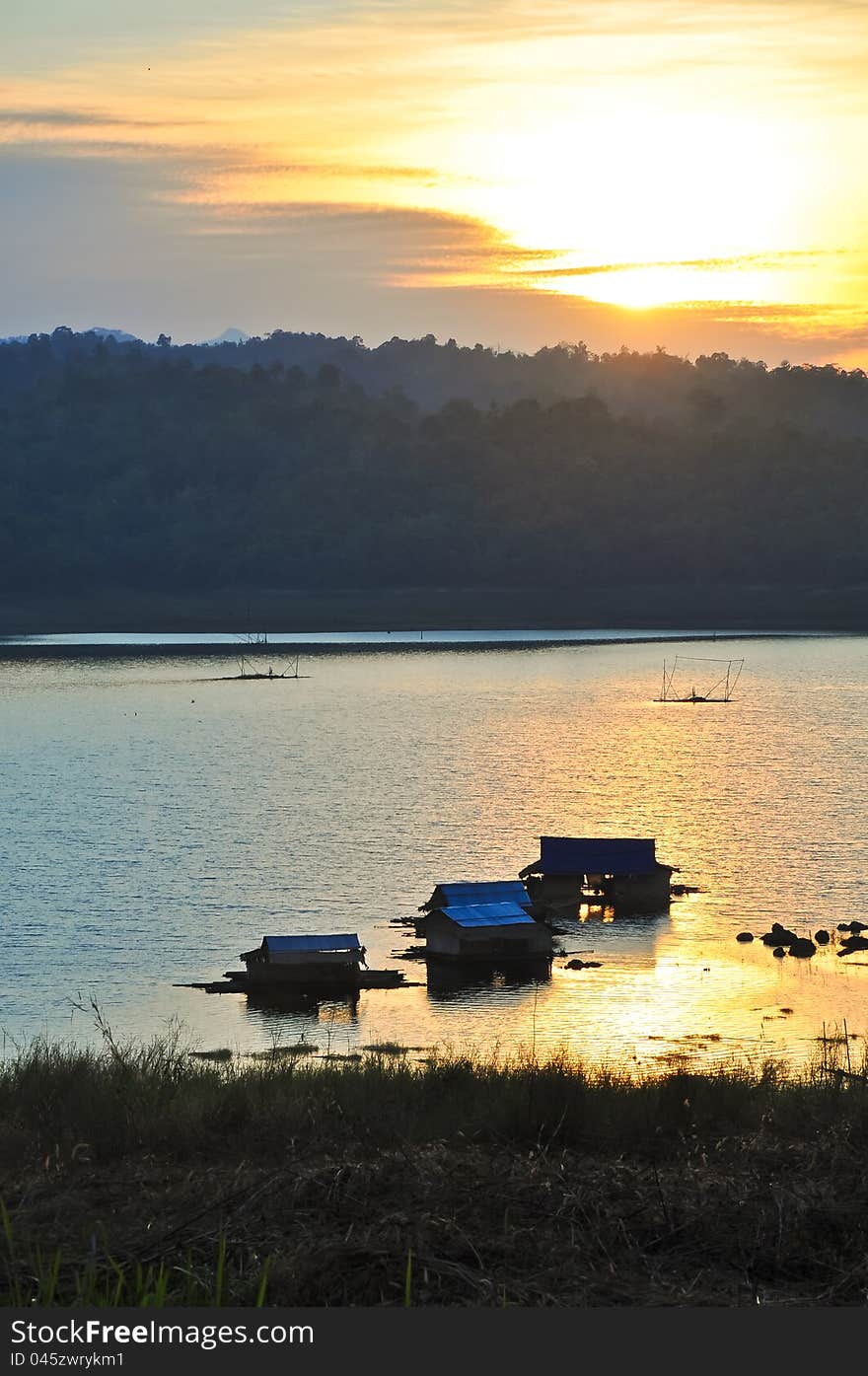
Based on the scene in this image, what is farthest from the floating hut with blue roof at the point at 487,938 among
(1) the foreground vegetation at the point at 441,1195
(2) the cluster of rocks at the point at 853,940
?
(1) the foreground vegetation at the point at 441,1195

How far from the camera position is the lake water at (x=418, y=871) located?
168 feet

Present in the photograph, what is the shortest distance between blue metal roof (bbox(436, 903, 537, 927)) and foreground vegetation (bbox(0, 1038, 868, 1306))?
1353 inches

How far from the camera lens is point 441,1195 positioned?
16656 millimetres

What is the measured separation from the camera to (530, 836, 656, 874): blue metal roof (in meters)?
72.4

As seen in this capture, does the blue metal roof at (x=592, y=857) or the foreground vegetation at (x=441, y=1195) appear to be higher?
the foreground vegetation at (x=441, y=1195)

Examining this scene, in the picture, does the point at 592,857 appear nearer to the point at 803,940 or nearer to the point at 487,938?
the point at 803,940

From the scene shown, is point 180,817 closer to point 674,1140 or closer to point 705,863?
point 705,863

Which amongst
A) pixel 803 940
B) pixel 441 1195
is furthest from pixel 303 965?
pixel 441 1195

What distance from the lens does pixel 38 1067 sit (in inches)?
1118

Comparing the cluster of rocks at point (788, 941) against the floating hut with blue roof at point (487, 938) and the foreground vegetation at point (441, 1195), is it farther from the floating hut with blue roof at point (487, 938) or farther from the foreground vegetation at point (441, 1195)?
the foreground vegetation at point (441, 1195)

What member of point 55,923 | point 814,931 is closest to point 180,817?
point 55,923

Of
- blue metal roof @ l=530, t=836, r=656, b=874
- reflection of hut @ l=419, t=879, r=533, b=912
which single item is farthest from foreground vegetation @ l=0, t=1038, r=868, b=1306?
blue metal roof @ l=530, t=836, r=656, b=874

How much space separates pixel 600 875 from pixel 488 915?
13880 millimetres

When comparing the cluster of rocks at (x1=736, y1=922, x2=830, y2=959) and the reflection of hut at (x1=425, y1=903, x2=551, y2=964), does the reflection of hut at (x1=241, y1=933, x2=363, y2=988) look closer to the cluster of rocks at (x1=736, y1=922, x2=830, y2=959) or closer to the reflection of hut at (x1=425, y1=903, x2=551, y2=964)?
the reflection of hut at (x1=425, y1=903, x2=551, y2=964)
